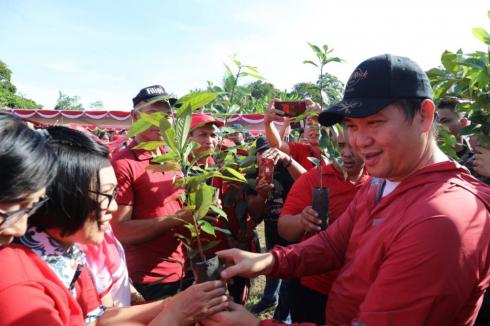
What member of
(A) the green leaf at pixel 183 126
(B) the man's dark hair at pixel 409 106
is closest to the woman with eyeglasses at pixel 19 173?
(A) the green leaf at pixel 183 126

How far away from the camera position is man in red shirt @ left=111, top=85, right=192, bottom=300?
7.71ft

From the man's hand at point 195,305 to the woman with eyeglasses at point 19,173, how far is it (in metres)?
0.61

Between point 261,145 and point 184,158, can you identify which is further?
point 261,145

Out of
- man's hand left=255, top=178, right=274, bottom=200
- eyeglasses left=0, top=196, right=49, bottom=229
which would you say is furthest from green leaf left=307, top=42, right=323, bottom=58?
eyeglasses left=0, top=196, right=49, bottom=229

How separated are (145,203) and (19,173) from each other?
4.61ft

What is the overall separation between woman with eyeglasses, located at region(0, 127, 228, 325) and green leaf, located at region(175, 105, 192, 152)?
301 mm

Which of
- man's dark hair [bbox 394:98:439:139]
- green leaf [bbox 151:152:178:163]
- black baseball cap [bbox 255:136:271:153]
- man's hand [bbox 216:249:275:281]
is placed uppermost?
man's dark hair [bbox 394:98:439:139]

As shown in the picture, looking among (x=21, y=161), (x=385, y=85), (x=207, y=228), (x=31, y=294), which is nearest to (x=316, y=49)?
(x=385, y=85)

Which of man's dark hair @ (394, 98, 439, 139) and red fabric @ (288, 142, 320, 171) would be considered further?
red fabric @ (288, 142, 320, 171)

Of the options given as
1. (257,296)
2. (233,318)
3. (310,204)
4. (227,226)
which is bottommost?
(257,296)

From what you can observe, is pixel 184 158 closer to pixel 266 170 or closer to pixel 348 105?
pixel 348 105

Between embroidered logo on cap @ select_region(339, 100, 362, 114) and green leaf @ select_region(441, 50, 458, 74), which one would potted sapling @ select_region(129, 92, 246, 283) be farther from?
green leaf @ select_region(441, 50, 458, 74)

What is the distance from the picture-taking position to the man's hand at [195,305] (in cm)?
139

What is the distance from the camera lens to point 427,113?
4.22ft
